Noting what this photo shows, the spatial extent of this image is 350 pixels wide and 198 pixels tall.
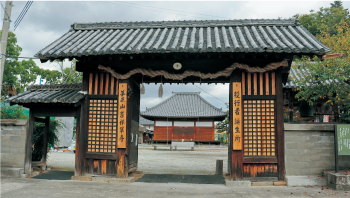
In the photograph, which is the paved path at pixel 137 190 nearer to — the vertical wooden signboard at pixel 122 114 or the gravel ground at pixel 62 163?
the vertical wooden signboard at pixel 122 114

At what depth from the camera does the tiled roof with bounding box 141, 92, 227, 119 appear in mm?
33312

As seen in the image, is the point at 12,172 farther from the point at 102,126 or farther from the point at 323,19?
the point at 323,19

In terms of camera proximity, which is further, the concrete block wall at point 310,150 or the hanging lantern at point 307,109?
the hanging lantern at point 307,109

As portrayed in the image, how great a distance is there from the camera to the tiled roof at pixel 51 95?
767cm

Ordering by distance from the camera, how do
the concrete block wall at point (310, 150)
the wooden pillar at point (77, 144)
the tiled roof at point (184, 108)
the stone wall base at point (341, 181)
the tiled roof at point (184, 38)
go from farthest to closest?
the tiled roof at point (184, 108), the wooden pillar at point (77, 144), the concrete block wall at point (310, 150), the tiled roof at point (184, 38), the stone wall base at point (341, 181)

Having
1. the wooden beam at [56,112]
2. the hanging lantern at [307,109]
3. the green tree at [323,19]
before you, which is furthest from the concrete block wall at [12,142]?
the green tree at [323,19]

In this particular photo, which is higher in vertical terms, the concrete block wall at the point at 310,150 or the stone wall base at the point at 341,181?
the concrete block wall at the point at 310,150

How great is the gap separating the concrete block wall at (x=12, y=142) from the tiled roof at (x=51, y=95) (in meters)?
0.91

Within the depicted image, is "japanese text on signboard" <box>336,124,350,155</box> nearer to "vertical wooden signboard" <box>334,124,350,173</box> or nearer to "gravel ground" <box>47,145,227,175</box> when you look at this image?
"vertical wooden signboard" <box>334,124,350,173</box>

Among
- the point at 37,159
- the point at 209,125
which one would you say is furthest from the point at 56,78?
the point at 37,159

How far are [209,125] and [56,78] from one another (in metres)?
23.5

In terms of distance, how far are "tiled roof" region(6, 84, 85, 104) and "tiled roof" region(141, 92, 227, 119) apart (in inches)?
956

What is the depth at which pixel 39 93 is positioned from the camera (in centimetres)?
851

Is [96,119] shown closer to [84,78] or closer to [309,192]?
[84,78]
